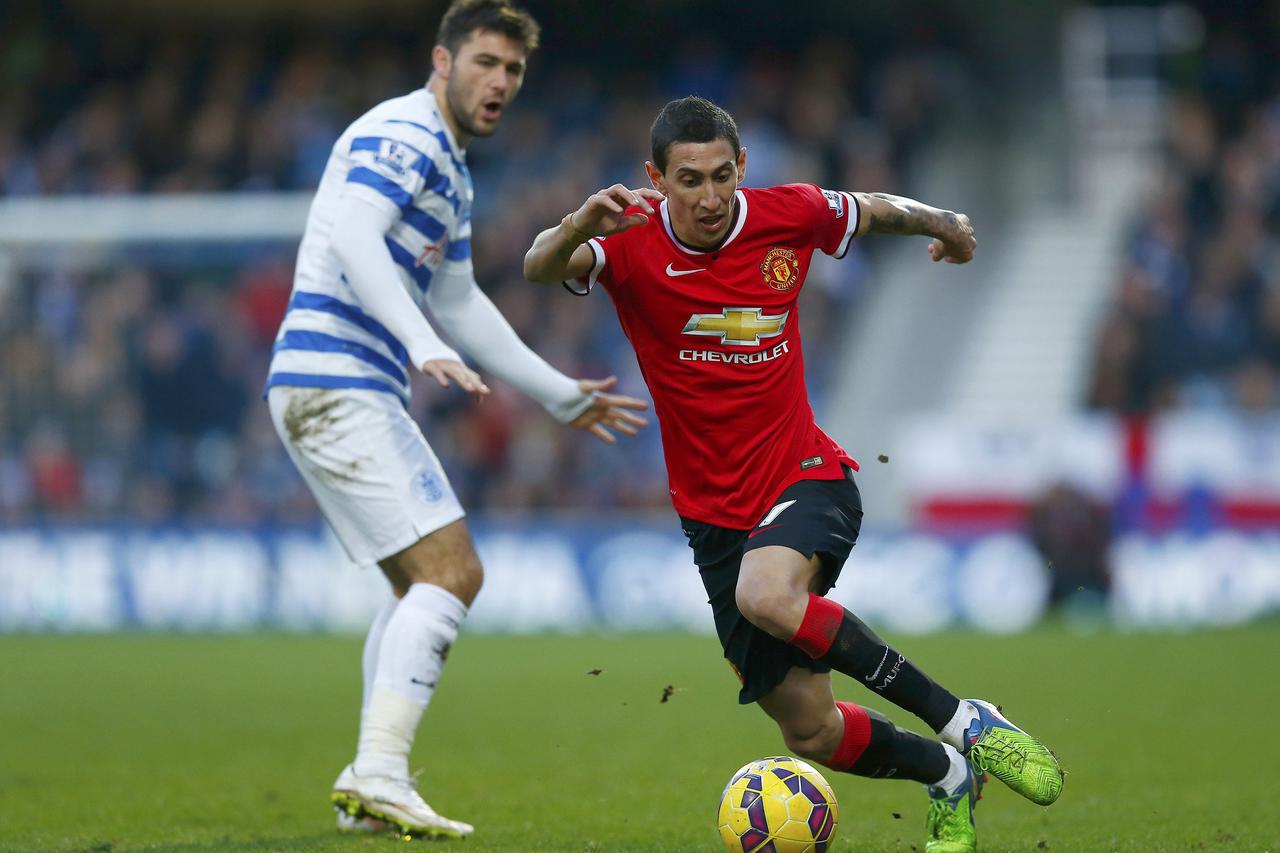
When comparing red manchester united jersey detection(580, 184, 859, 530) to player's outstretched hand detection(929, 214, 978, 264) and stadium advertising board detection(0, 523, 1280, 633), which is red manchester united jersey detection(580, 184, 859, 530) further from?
stadium advertising board detection(0, 523, 1280, 633)

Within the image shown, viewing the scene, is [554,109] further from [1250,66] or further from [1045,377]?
[1250,66]

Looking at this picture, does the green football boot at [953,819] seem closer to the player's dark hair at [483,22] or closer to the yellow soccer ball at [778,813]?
the yellow soccer ball at [778,813]

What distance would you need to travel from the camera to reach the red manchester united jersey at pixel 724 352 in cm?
543

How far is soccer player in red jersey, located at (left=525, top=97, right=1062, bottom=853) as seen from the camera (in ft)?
17.0

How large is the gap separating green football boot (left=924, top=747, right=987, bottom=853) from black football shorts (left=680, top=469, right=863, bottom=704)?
549mm

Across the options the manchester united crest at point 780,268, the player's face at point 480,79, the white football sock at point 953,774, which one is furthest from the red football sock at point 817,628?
the player's face at point 480,79

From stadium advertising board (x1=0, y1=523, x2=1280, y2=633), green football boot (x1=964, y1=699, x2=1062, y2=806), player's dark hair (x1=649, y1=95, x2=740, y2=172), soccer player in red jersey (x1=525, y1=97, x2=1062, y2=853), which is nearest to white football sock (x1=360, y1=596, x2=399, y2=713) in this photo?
soccer player in red jersey (x1=525, y1=97, x2=1062, y2=853)

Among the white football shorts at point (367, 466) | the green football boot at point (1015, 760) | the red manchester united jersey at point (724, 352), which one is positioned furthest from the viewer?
the white football shorts at point (367, 466)

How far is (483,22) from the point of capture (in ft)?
20.4

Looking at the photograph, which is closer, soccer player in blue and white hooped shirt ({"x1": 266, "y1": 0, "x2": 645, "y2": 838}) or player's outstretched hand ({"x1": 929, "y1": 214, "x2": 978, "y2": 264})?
player's outstretched hand ({"x1": 929, "y1": 214, "x2": 978, "y2": 264})

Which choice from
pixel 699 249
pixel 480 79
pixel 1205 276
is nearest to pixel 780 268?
pixel 699 249

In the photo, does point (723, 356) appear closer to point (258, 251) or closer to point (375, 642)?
point (375, 642)

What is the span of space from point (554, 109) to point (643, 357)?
1724 cm

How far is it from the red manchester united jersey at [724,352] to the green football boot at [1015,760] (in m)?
0.96
